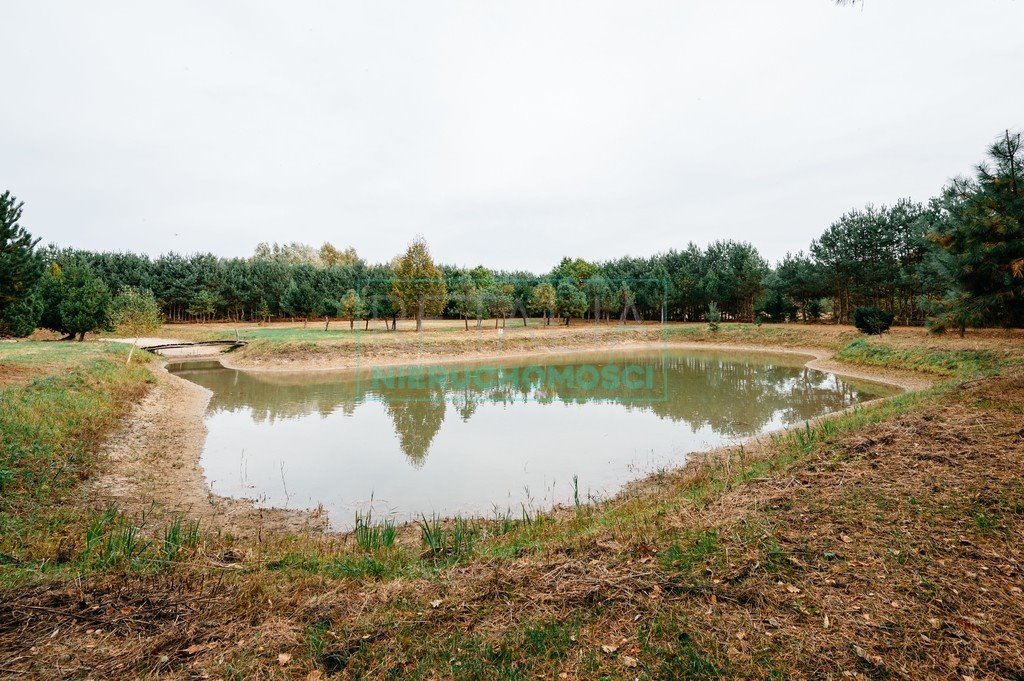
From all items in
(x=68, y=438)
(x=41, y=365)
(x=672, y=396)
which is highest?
(x=41, y=365)

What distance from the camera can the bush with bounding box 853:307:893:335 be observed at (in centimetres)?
3111

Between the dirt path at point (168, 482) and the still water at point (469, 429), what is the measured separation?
1.63ft

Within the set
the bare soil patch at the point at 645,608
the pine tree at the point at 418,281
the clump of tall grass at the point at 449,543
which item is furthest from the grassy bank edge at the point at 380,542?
the pine tree at the point at 418,281

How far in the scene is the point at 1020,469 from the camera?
544 cm

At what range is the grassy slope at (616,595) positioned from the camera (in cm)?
318

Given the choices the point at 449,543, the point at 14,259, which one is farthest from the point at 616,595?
the point at 14,259

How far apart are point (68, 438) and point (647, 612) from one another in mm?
12791

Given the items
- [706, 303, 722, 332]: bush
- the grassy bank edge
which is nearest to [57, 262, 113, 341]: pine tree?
the grassy bank edge

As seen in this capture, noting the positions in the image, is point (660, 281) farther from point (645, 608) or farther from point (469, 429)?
point (645, 608)

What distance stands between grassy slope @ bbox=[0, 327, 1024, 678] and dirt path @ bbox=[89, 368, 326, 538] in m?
1.97

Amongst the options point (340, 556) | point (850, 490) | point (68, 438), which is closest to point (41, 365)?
point (68, 438)

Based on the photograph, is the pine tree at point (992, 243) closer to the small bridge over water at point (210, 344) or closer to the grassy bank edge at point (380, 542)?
the grassy bank edge at point (380, 542)

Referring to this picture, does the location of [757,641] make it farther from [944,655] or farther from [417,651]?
[417,651]

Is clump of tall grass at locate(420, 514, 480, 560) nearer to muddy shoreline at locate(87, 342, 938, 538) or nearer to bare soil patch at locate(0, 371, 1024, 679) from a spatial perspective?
bare soil patch at locate(0, 371, 1024, 679)
